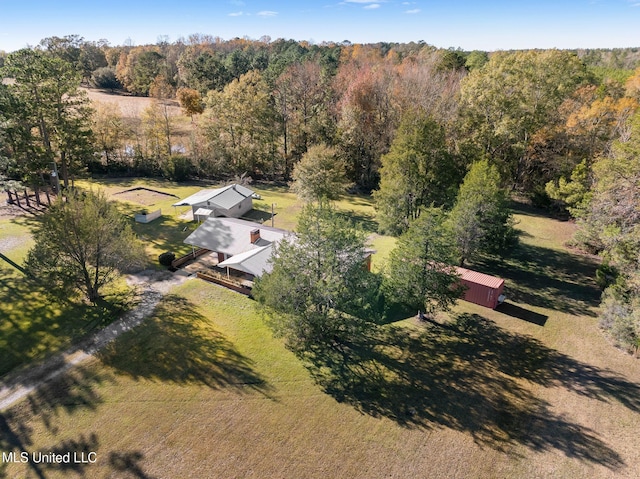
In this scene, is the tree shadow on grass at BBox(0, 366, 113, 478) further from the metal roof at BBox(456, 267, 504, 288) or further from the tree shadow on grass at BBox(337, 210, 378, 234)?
the tree shadow on grass at BBox(337, 210, 378, 234)

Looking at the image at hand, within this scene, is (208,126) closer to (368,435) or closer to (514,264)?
(514,264)

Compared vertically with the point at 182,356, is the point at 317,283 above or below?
above

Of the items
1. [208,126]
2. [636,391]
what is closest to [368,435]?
[636,391]

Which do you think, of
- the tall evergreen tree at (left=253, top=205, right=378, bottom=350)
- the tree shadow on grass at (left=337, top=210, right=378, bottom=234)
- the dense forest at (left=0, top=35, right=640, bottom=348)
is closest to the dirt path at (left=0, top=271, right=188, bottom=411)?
the tall evergreen tree at (left=253, top=205, right=378, bottom=350)

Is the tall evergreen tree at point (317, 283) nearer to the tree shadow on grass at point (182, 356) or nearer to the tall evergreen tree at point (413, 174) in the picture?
the tree shadow on grass at point (182, 356)

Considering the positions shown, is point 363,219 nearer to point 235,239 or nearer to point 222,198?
point 222,198

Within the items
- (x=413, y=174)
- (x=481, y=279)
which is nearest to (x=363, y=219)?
(x=413, y=174)

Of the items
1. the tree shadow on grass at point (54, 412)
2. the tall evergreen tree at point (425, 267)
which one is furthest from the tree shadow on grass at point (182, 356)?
the tall evergreen tree at point (425, 267)
